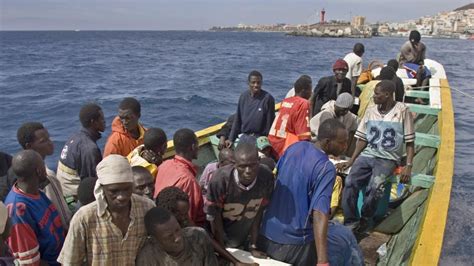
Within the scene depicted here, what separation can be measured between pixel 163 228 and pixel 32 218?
888mm

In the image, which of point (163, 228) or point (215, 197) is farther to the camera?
point (215, 197)

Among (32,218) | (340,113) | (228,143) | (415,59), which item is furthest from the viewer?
(415,59)

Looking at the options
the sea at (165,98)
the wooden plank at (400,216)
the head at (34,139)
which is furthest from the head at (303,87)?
the sea at (165,98)

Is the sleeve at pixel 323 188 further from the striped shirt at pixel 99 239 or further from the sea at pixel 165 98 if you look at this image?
the sea at pixel 165 98

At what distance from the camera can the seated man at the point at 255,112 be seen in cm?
530

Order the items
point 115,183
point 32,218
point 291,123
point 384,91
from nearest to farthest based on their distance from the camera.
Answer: point 115,183 < point 32,218 < point 384,91 < point 291,123

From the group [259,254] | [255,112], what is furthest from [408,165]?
[259,254]

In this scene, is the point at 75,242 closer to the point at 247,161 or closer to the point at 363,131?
the point at 247,161

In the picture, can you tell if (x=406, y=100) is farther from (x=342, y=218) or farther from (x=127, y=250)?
(x=127, y=250)

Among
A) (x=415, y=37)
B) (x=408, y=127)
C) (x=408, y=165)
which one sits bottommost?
(x=408, y=165)

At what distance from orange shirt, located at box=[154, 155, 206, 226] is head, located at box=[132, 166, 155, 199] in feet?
0.23

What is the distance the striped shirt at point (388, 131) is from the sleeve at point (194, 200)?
2313 millimetres

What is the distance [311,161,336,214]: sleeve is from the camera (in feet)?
9.15

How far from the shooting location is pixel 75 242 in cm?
245
